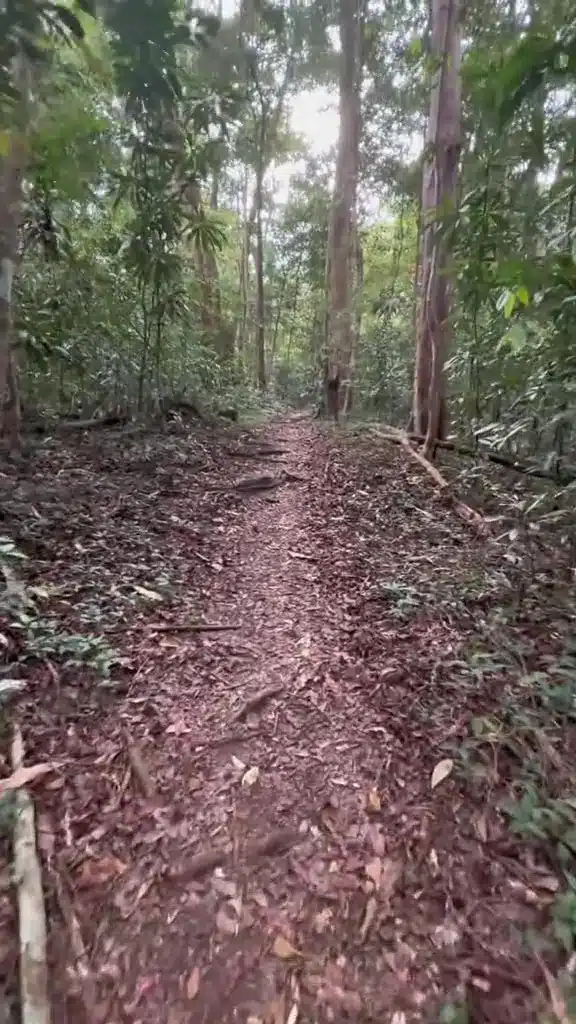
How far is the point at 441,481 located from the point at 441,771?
14.6ft

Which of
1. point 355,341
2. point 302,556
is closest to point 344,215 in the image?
point 355,341

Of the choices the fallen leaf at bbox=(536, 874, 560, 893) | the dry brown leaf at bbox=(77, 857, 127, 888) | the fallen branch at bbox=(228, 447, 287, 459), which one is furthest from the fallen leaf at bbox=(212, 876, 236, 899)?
the fallen branch at bbox=(228, 447, 287, 459)

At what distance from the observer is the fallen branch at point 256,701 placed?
2850mm

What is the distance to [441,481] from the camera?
21.4ft

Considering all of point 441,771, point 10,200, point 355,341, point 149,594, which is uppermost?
point 355,341

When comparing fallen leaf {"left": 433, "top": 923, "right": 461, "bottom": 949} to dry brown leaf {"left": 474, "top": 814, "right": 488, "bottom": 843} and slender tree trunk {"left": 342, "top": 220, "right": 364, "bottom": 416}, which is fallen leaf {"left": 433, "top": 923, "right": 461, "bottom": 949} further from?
slender tree trunk {"left": 342, "top": 220, "right": 364, "bottom": 416}

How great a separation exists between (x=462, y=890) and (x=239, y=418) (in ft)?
35.1

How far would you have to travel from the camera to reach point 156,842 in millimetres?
2143

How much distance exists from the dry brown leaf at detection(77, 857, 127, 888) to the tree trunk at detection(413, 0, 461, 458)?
235 inches

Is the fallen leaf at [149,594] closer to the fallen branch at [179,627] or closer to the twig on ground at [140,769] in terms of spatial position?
the fallen branch at [179,627]

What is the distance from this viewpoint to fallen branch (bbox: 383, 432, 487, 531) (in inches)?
207

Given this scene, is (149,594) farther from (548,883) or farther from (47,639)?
(548,883)

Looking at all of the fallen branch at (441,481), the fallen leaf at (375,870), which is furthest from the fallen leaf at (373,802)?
the fallen branch at (441,481)

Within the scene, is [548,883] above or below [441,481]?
below
